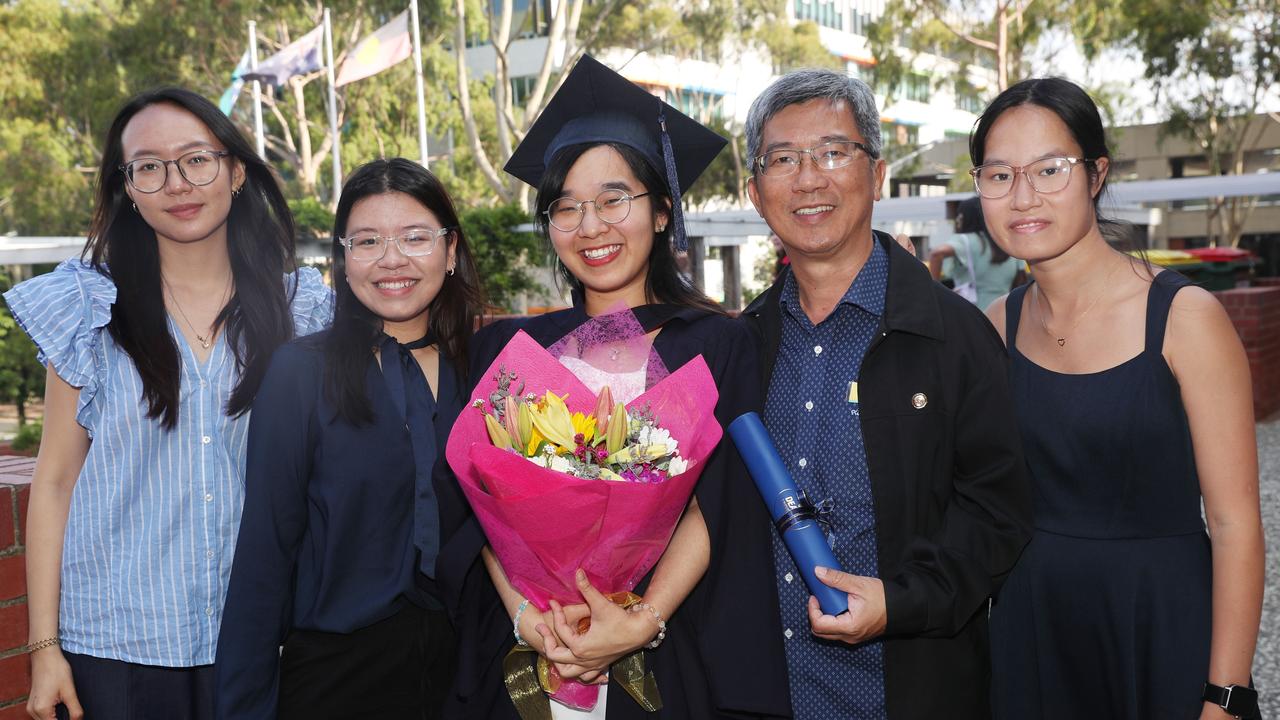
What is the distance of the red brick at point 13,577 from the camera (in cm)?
241

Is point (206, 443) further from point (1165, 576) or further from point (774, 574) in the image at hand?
point (1165, 576)

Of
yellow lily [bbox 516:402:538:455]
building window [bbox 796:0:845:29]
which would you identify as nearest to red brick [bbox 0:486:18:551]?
yellow lily [bbox 516:402:538:455]

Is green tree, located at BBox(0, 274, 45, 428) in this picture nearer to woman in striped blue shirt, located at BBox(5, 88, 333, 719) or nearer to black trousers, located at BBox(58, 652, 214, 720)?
woman in striped blue shirt, located at BBox(5, 88, 333, 719)

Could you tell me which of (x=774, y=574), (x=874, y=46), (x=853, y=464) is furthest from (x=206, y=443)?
(x=874, y=46)

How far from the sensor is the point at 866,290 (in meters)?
2.36

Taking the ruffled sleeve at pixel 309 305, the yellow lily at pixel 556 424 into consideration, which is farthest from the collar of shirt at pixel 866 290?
the ruffled sleeve at pixel 309 305

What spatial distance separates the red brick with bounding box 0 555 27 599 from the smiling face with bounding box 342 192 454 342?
3.32 feet

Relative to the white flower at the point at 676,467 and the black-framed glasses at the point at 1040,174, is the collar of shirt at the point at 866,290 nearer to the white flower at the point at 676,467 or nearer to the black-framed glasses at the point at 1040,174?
the black-framed glasses at the point at 1040,174

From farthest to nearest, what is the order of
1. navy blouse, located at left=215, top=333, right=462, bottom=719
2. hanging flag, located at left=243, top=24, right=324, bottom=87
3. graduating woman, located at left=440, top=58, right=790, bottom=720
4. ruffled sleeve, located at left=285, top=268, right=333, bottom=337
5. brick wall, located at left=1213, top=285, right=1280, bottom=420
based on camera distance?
1. hanging flag, located at left=243, top=24, right=324, bottom=87
2. brick wall, located at left=1213, top=285, right=1280, bottom=420
3. ruffled sleeve, located at left=285, top=268, right=333, bottom=337
4. navy blouse, located at left=215, top=333, right=462, bottom=719
5. graduating woman, located at left=440, top=58, right=790, bottom=720

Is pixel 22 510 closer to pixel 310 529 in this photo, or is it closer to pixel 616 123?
pixel 310 529

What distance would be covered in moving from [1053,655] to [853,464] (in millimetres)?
674

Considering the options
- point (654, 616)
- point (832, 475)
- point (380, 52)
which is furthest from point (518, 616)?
point (380, 52)

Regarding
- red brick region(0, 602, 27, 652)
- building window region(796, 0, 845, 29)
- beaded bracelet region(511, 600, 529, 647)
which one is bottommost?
red brick region(0, 602, 27, 652)

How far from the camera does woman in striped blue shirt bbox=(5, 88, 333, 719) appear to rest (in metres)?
2.29
